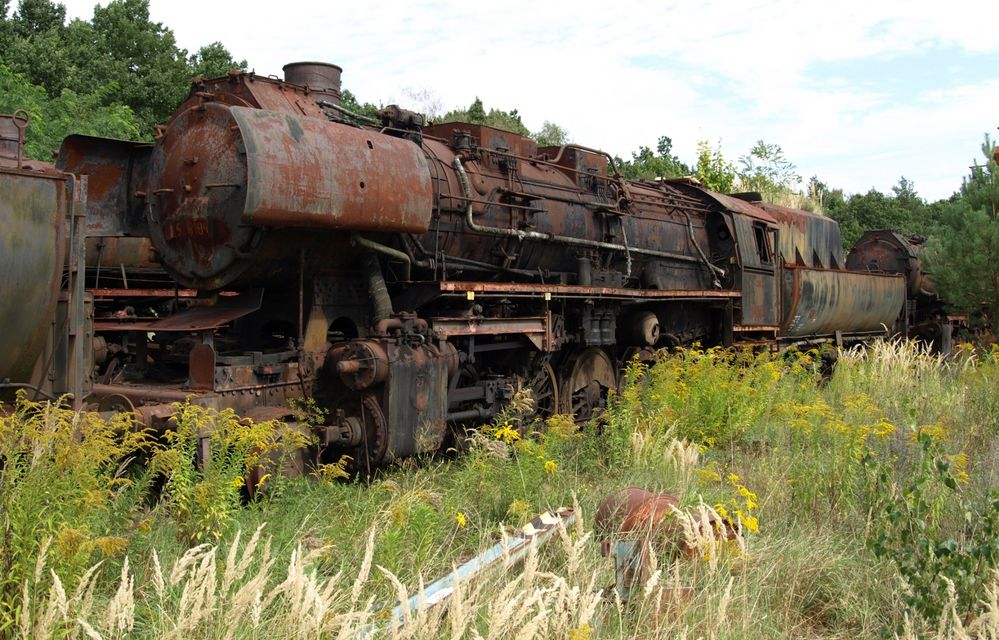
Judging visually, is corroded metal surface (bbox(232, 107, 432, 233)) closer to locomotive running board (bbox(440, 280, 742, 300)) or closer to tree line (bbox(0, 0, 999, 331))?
locomotive running board (bbox(440, 280, 742, 300))

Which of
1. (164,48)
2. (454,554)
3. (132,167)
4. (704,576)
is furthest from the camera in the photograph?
(164,48)

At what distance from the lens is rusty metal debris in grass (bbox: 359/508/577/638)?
3.12 metres

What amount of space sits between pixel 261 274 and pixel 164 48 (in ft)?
86.6

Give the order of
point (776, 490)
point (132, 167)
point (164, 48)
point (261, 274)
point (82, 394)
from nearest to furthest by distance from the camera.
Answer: point (82, 394) → point (776, 490) → point (261, 274) → point (132, 167) → point (164, 48)

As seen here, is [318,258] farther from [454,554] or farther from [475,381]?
[454,554]

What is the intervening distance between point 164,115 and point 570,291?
21998 mm

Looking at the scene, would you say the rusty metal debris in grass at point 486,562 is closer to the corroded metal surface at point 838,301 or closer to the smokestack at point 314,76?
the smokestack at point 314,76

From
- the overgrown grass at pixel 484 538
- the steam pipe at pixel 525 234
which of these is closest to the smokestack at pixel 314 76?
the steam pipe at pixel 525 234

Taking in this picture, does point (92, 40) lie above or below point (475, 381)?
above

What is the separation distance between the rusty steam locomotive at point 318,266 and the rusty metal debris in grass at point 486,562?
2.44m

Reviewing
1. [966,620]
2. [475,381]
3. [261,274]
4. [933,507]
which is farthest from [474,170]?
[966,620]

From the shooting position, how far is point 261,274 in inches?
258

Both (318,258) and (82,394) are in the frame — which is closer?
(82,394)

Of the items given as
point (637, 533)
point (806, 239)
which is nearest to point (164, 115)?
point (806, 239)
